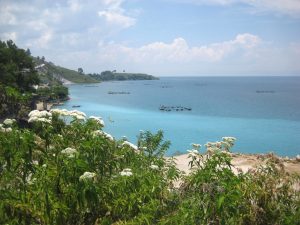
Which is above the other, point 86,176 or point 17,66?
point 17,66

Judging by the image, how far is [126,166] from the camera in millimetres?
5914

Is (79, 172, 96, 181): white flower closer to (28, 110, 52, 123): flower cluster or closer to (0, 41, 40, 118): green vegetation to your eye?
(28, 110, 52, 123): flower cluster

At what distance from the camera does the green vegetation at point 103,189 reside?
4.51 m

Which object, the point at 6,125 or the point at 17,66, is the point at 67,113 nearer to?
the point at 6,125

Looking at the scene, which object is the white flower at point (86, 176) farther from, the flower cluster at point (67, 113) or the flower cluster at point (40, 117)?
the flower cluster at point (67, 113)

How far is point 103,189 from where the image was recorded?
476 cm

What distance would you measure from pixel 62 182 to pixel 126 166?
138 cm

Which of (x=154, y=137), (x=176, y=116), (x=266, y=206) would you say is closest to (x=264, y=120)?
(x=176, y=116)

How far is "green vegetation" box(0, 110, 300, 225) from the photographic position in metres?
4.51

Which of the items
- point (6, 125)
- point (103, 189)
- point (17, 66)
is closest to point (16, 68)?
point (17, 66)

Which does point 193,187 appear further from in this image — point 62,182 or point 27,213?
point 27,213

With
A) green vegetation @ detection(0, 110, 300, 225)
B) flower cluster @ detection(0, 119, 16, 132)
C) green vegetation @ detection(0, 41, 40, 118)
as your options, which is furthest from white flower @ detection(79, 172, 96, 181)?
green vegetation @ detection(0, 41, 40, 118)

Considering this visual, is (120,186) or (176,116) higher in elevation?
(120,186)

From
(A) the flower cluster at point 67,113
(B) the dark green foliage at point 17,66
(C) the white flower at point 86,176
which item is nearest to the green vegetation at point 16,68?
(B) the dark green foliage at point 17,66
